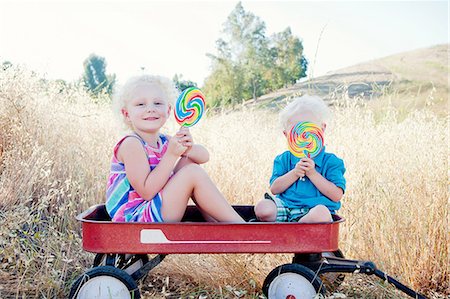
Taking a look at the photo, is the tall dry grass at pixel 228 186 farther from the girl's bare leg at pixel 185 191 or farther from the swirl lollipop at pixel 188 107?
the swirl lollipop at pixel 188 107

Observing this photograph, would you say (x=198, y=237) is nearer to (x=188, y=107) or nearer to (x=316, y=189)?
(x=188, y=107)

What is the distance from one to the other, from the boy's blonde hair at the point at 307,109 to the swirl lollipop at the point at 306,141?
0.17m

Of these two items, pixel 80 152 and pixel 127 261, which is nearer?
pixel 127 261

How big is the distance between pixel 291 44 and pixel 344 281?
21.8 metres

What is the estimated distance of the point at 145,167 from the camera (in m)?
3.05

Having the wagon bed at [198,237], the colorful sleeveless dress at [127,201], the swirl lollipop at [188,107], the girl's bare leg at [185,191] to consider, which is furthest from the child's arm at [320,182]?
the colorful sleeveless dress at [127,201]

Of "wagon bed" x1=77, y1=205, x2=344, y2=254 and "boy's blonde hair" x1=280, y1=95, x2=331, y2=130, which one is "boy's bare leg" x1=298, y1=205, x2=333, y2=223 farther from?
"boy's blonde hair" x1=280, y1=95, x2=331, y2=130

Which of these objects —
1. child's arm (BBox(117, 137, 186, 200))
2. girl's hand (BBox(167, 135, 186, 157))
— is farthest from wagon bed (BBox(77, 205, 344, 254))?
girl's hand (BBox(167, 135, 186, 157))

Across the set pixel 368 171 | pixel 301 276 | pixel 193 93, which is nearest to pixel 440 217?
pixel 368 171

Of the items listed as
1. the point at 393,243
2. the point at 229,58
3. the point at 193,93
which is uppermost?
the point at 229,58

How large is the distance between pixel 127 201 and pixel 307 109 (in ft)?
4.01

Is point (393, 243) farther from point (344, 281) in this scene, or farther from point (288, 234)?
point (288, 234)

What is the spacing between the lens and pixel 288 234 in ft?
9.44

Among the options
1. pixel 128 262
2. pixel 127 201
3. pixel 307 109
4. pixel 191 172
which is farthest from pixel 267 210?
pixel 128 262
